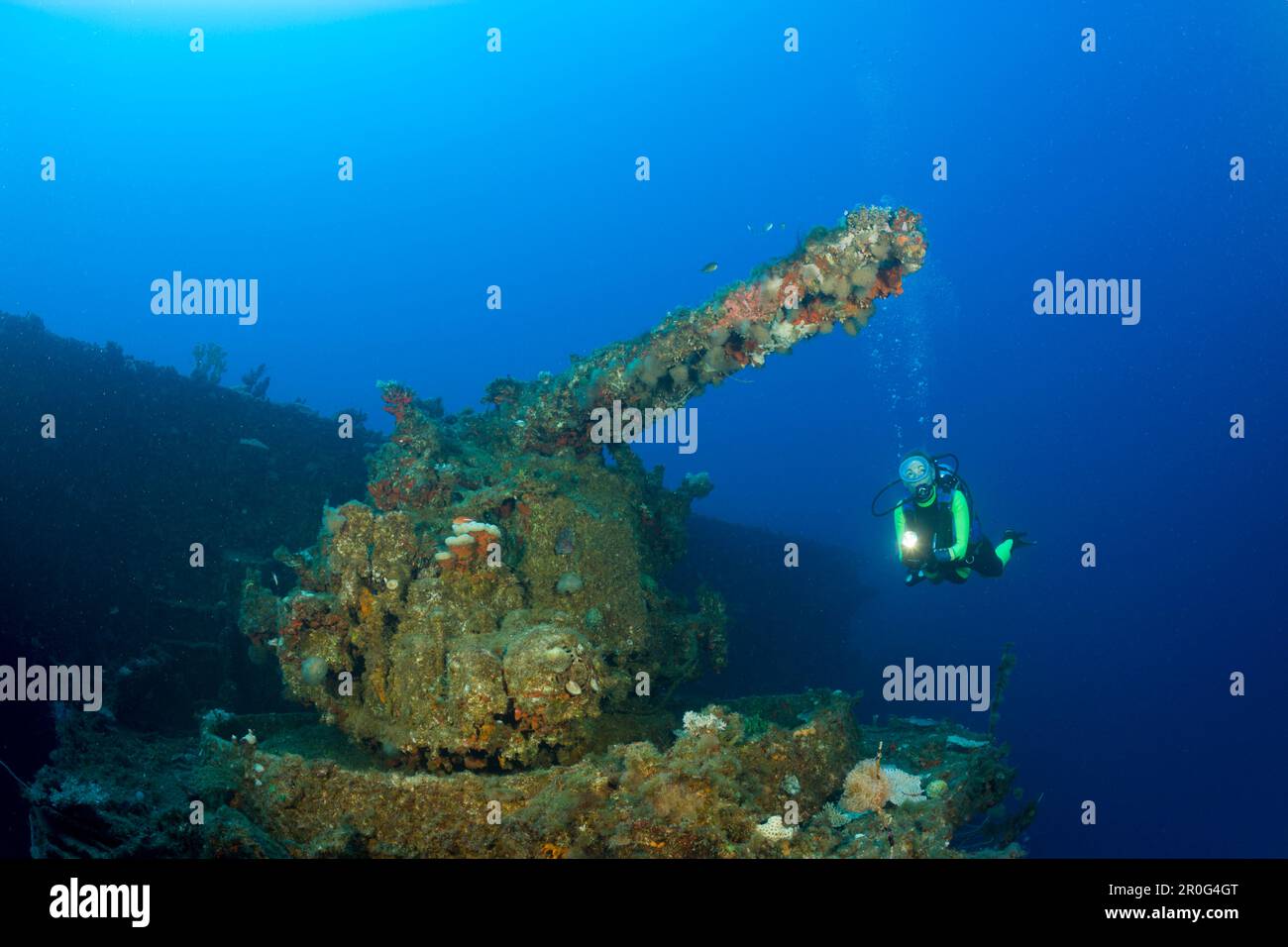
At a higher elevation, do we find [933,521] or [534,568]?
[933,521]

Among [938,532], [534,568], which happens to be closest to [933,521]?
[938,532]

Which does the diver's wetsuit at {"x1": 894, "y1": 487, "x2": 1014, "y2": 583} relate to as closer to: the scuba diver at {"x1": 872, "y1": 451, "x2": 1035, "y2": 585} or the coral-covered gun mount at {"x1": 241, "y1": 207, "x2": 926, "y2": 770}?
the scuba diver at {"x1": 872, "y1": 451, "x2": 1035, "y2": 585}

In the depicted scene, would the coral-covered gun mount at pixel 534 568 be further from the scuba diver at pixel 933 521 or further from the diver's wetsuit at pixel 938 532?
the diver's wetsuit at pixel 938 532

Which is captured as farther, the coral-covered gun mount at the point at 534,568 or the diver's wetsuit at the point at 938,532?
the diver's wetsuit at the point at 938,532

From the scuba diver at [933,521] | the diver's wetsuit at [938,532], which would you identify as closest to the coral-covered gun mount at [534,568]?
the scuba diver at [933,521]

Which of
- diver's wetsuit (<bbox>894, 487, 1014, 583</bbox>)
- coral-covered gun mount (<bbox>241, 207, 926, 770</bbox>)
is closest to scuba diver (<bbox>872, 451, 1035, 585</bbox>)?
diver's wetsuit (<bbox>894, 487, 1014, 583</bbox>)

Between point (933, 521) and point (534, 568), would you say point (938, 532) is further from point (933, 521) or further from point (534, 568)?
point (534, 568)

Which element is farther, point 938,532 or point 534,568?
point 938,532

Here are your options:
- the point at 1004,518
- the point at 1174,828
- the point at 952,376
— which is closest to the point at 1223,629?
the point at 1004,518

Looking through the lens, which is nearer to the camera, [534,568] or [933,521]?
[534,568]

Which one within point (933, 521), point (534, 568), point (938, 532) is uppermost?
point (933, 521)

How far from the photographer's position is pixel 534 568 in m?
7.63

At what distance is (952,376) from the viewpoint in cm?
9662

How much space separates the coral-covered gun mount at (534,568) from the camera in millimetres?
6156
